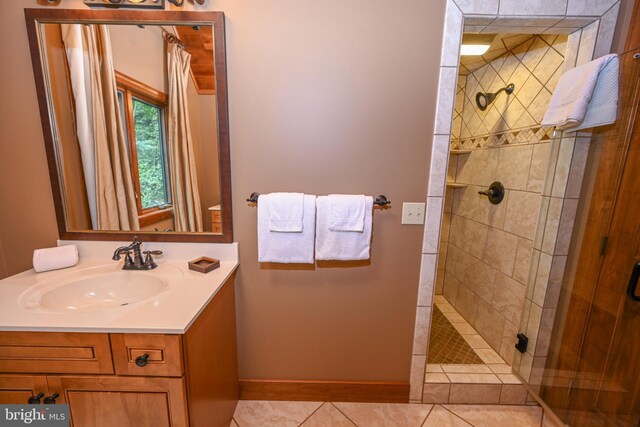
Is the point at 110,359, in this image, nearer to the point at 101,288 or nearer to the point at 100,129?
the point at 101,288

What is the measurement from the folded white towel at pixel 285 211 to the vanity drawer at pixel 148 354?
581mm

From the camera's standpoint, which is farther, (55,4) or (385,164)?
(385,164)

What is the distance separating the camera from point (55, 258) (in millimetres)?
1199

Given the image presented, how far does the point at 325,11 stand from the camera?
1153 millimetres

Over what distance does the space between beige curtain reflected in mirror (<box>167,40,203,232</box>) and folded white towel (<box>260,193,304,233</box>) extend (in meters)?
0.36

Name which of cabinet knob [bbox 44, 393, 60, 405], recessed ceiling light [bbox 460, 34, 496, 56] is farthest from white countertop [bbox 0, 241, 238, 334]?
recessed ceiling light [bbox 460, 34, 496, 56]

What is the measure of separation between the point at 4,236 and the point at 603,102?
2761 mm

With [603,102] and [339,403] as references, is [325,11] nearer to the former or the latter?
[603,102]

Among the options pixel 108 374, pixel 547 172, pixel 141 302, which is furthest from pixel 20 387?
pixel 547 172

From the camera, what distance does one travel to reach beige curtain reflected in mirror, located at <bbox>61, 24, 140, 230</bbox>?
46.1 inches

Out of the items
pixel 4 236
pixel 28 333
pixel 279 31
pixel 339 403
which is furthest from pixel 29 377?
pixel 279 31

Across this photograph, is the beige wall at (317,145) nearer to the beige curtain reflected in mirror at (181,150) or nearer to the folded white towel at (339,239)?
the folded white towel at (339,239)

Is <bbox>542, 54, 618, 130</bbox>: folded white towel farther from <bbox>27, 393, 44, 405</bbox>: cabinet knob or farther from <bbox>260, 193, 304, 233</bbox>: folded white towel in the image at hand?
<bbox>27, 393, 44, 405</bbox>: cabinet knob

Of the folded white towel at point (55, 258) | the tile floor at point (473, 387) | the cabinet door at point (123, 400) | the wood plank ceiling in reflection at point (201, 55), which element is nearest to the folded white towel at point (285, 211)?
the wood plank ceiling in reflection at point (201, 55)
